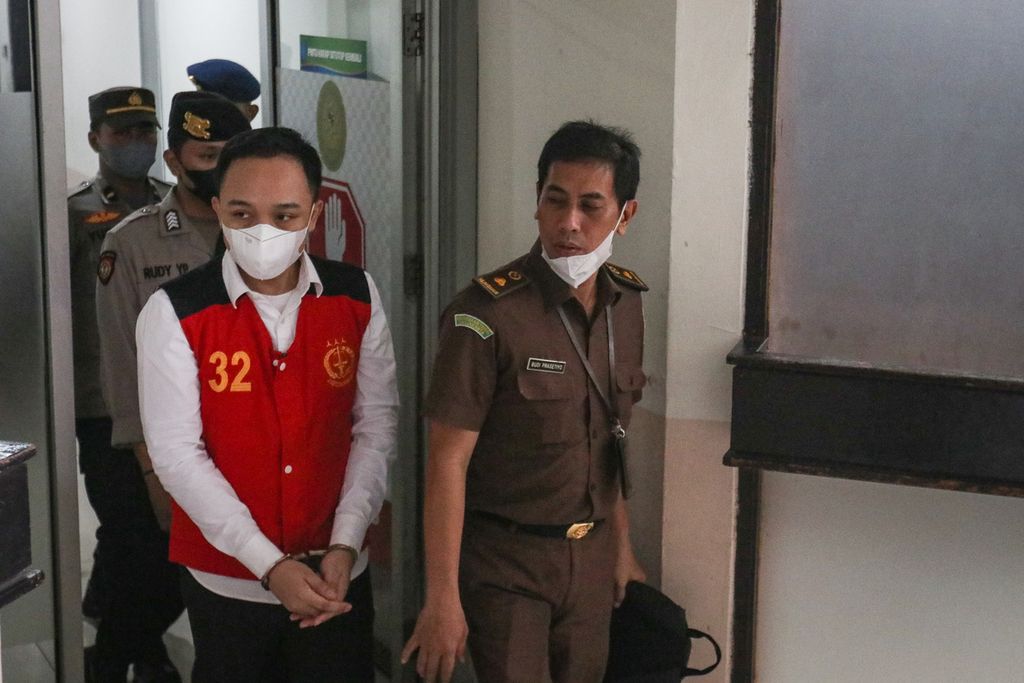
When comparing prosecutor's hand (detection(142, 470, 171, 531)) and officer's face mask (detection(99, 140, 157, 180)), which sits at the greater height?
officer's face mask (detection(99, 140, 157, 180))

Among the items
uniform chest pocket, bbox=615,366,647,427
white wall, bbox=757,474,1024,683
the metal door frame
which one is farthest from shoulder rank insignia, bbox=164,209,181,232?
white wall, bbox=757,474,1024,683

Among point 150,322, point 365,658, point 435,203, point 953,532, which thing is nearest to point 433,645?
point 365,658

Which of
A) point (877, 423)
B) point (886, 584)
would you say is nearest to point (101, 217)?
point (877, 423)

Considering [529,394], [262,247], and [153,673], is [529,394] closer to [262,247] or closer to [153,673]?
[262,247]

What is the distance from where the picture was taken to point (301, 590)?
1971mm

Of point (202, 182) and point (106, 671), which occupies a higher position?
point (202, 182)

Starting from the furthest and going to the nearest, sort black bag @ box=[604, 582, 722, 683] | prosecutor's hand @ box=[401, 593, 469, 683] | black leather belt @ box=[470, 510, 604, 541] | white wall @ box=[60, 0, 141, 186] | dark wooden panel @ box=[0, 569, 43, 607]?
white wall @ box=[60, 0, 141, 186], black bag @ box=[604, 582, 722, 683], black leather belt @ box=[470, 510, 604, 541], prosecutor's hand @ box=[401, 593, 469, 683], dark wooden panel @ box=[0, 569, 43, 607]

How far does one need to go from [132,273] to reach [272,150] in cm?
65

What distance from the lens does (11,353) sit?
91.3 inches

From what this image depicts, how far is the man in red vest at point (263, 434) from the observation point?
2004 millimetres

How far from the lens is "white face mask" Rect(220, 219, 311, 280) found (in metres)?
2.04

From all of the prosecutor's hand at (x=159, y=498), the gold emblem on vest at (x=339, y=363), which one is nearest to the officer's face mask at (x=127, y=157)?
the prosecutor's hand at (x=159, y=498)

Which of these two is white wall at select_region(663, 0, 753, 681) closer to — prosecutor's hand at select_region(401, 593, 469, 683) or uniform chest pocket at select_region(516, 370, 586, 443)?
uniform chest pocket at select_region(516, 370, 586, 443)

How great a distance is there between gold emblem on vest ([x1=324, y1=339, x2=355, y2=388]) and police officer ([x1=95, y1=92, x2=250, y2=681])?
486mm
